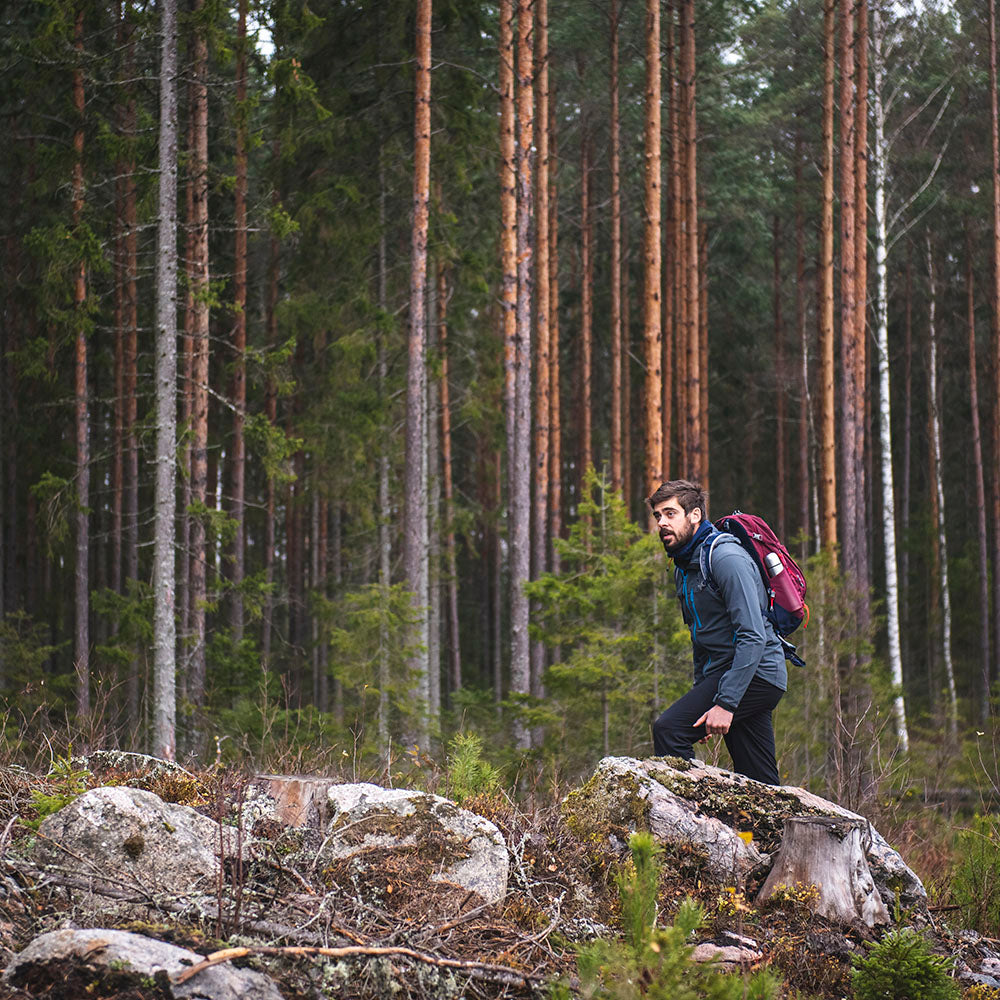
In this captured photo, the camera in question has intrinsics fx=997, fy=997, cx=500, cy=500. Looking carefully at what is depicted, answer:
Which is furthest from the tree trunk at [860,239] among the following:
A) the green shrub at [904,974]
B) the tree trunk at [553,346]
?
the green shrub at [904,974]

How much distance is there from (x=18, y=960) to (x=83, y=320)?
11.7m

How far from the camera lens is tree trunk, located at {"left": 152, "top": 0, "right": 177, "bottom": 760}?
10961 millimetres

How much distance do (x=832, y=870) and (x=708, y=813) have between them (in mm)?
609

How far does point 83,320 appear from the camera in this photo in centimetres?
1320

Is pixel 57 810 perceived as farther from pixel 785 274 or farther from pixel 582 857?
pixel 785 274

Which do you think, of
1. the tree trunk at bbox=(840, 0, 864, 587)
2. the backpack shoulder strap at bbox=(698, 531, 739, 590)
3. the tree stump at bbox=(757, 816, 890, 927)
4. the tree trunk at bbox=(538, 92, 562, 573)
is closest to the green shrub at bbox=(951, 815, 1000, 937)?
the tree stump at bbox=(757, 816, 890, 927)

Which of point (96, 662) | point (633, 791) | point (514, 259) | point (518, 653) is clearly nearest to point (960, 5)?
point (514, 259)

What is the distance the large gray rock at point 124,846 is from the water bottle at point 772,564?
278 cm

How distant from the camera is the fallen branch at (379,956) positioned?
3.00m

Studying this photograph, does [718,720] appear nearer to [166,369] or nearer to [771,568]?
[771,568]

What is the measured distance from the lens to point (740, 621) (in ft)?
15.0

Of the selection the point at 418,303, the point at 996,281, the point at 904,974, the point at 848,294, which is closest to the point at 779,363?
the point at 996,281

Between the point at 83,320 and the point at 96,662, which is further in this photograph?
the point at 96,662

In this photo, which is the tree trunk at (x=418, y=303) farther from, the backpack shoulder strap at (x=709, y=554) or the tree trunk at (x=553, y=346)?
the backpack shoulder strap at (x=709, y=554)
